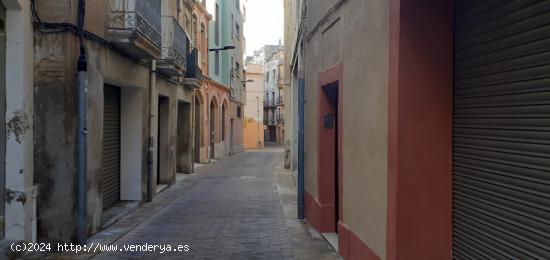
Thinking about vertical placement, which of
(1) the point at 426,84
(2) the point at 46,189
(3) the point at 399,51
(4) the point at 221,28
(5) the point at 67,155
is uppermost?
(4) the point at 221,28

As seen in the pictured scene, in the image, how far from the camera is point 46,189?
727 centimetres

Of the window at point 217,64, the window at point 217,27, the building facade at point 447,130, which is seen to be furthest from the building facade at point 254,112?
the building facade at point 447,130

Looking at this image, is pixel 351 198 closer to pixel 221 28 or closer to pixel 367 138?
pixel 367 138

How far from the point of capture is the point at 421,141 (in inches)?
174

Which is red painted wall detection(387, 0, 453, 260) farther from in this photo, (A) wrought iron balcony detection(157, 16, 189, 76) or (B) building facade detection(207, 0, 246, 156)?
(B) building facade detection(207, 0, 246, 156)

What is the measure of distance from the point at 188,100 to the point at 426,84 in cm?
1545

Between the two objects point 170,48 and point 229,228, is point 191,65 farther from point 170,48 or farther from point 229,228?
point 229,228

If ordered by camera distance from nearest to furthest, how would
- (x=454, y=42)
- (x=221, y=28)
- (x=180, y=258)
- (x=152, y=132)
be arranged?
(x=454, y=42), (x=180, y=258), (x=152, y=132), (x=221, y=28)

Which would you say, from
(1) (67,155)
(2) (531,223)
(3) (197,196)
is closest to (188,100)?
(3) (197,196)

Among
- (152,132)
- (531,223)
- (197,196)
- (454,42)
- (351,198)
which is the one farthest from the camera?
(197,196)

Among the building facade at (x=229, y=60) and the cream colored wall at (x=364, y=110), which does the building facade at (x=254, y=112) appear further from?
the cream colored wall at (x=364, y=110)

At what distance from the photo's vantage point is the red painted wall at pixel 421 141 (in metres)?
4.41

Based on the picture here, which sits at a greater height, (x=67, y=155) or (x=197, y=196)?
(x=67, y=155)

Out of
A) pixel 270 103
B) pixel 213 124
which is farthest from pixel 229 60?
pixel 270 103
